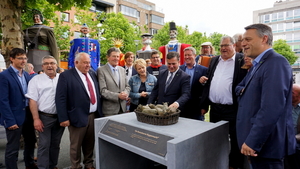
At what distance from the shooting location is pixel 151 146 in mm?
2217

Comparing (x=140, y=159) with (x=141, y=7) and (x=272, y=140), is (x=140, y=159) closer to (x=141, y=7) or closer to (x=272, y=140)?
(x=272, y=140)

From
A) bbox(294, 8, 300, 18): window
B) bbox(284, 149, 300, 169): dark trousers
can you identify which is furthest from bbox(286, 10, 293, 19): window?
bbox(284, 149, 300, 169): dark trousers

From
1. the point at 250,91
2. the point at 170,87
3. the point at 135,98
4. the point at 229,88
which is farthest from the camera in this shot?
the point at 135,98

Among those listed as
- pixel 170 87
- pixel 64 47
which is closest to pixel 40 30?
pixel 170 87

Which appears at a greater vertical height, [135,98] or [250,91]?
[250,91]

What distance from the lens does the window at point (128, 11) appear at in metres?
36.0

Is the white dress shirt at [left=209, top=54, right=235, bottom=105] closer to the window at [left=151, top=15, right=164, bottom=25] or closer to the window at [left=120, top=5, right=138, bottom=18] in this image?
the window at [left=120, top=5, right=138, bottom=18]

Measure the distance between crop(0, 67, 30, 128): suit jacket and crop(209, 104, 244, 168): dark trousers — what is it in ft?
10.0

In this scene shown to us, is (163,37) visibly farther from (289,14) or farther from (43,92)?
(289,14)

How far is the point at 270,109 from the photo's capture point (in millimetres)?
1764

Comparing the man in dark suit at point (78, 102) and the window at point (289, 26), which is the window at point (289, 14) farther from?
the man in dark suit at point (78, 102)

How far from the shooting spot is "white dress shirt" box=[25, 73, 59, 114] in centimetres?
333

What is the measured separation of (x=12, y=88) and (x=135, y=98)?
2.06 meters

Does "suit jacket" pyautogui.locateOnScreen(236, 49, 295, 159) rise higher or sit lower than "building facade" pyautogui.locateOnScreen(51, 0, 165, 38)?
lower
